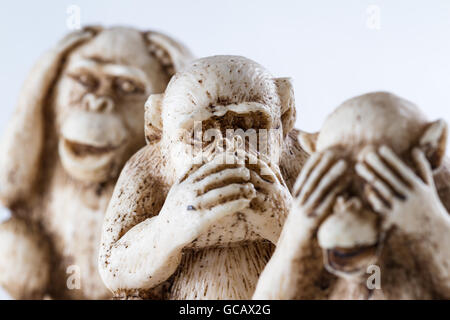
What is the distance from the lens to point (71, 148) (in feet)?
6.27

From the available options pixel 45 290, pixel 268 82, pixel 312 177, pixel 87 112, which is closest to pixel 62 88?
pixel 87 112

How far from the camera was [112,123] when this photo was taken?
6.19 feet

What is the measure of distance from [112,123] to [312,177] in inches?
40.8

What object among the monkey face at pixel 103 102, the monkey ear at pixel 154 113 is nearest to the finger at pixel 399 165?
the monkey ear at pixel 154 113

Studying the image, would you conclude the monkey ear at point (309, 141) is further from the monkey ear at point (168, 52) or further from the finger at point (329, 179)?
the monkey ear at point (168, 52)

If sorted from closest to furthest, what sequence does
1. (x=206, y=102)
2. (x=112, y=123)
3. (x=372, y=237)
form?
(x=372, y=237) → (x=206, y=102) → (x=112, y=123)

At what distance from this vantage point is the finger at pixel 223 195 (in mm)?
1089

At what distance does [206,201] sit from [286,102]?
0.27m

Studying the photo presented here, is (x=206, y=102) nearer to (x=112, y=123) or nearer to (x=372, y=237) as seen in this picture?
(x=372, y=237)

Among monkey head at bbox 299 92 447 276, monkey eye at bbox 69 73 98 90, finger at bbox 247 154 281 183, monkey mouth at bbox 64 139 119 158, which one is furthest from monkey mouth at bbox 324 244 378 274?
monkey eye at bbox 69 73 98 90

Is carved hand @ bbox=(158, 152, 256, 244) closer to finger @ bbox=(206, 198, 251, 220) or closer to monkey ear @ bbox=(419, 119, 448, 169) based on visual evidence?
finger @ bbox=(206, 198, 251, 220)

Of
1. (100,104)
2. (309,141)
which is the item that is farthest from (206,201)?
(100,104)

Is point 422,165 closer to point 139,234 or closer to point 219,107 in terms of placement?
point 219,107
